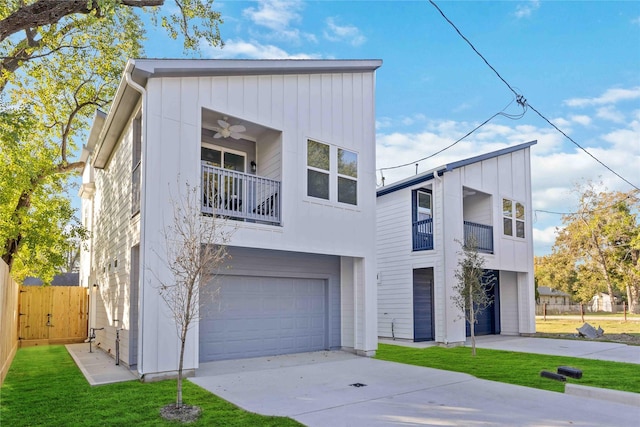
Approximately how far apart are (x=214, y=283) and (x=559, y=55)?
10307mm

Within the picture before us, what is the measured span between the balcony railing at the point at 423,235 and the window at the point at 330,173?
469 cm

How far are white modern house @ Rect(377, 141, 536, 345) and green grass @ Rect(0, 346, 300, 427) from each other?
A: 9.03 metres

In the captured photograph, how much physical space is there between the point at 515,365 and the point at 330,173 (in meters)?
5.81

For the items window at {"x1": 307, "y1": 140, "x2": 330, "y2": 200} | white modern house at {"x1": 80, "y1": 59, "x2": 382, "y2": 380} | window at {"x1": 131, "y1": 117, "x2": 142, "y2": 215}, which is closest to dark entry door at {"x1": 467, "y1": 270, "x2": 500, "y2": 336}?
white modern house at {"x1": 80, "y1": 59, "x2": 382, "y2": 380}

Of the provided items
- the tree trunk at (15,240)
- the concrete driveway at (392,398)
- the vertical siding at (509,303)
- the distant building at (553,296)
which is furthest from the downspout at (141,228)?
the distant building at (553,296)

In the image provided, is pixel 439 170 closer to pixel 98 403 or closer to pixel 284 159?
pixel 284 159

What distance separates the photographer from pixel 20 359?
10.5 meters

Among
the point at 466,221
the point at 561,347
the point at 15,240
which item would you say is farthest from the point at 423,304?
the point at 15,240

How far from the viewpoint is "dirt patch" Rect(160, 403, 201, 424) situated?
Answer: 5.43 meters

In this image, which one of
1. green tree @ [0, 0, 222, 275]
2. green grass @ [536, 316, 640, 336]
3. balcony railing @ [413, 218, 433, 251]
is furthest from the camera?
green grass @ [536, 316, 640, 336]

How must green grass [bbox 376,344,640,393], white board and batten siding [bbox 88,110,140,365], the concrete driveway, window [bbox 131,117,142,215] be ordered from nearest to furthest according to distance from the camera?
the concrete driveway → green grass [bbox 376,344,640,393] → window [bbox 131,117,142,215] → white board and batten siding [bbox 88,110,140,365]

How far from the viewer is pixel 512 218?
54.9ft

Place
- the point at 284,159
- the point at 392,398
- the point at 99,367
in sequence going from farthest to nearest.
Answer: the point at 284,159 → the point at 99,367 → the point at 392,398

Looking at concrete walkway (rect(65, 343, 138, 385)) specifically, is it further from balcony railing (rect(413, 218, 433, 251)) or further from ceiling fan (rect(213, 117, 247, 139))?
balcony railing (rect(413, 218, 433, 251))
